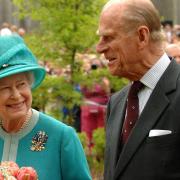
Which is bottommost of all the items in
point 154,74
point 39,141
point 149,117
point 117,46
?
point 39,141

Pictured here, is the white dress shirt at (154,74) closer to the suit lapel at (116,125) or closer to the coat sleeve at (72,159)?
the suit lapel at (116,125)

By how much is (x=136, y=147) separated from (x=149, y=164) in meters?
0.13

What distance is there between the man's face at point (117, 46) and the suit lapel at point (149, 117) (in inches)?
7.4

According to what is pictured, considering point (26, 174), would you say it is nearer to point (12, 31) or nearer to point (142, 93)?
point (142, 93)

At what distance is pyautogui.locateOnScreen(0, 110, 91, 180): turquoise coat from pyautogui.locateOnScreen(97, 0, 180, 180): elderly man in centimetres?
21

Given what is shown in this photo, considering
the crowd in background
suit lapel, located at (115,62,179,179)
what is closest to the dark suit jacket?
suit lapel, located at (115,62,179,179)

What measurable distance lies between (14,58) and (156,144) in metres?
0.95

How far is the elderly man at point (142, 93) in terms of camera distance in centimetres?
358

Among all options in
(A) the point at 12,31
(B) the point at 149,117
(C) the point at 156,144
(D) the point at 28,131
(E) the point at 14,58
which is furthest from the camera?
(A) the point at 12,31

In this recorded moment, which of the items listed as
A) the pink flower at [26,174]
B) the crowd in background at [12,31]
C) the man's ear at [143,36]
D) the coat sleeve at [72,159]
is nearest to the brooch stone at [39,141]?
the coat sleeve at [72,159]

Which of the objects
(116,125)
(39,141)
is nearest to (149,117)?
(116,125)

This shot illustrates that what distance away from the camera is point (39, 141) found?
389cm

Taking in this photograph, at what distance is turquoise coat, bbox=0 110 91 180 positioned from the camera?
3838 mm

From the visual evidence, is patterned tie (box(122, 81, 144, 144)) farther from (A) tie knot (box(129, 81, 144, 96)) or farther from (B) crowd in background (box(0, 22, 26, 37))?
(B) crowd in background (box(0, 22, 26, 37))
